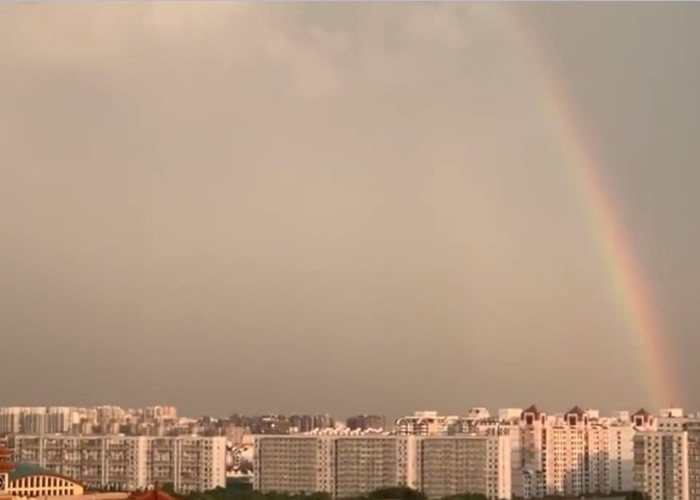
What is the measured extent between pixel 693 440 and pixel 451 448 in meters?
2.12

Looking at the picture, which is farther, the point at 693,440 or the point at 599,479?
the point at 599,479

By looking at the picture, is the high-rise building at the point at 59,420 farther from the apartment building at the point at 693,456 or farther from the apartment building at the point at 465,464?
the apartment building at the point at 693,456

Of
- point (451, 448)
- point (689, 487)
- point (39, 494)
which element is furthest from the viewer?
point (451, 448)

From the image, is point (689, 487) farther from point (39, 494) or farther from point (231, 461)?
point (39, 494)

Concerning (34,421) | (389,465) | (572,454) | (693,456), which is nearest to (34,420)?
(34,421)

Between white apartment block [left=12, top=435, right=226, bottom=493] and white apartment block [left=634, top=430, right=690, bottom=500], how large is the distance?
3614 millimetres

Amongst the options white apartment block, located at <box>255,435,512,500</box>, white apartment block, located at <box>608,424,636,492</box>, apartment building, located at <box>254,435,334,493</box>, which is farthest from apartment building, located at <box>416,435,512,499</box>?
white apartment block, located at <box>608,424,636,492</box>

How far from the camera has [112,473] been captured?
14.8 m

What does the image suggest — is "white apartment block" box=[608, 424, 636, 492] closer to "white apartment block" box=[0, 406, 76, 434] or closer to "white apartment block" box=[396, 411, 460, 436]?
"white apartment block" box=[396, 411, 460, 436]

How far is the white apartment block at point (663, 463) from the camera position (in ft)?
43.6

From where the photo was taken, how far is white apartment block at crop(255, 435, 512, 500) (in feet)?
45.9

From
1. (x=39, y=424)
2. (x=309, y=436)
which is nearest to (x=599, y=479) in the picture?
(x=309, y=436)

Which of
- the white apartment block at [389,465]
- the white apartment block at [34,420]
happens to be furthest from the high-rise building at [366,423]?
the white apartment block at [34,420]

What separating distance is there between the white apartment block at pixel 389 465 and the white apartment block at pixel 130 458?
0.49 metres
